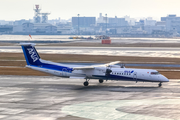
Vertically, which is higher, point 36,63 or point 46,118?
point 36,63

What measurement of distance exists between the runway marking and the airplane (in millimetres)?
10348

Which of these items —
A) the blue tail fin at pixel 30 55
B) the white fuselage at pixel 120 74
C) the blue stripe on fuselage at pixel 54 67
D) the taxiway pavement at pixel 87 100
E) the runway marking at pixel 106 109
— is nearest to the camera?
the runway marking at pixel 106 109

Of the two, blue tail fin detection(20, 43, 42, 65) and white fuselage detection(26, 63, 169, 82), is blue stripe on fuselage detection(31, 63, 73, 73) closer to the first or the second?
white fuselage detection(26, 63, 169, 82)

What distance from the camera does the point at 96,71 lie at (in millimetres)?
47656

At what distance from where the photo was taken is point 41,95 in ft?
131

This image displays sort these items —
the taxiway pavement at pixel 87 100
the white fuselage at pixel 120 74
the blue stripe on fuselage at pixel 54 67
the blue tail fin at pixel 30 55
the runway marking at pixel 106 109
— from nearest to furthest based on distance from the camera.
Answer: the runway marking at pixel 106 109 → the taxiway pavement at pixel 87 100 → the white fuselage at pixel 120 74 → the blue stripe on fuselage at pixel 54 67 → the blue tail fin at pixel 30 55

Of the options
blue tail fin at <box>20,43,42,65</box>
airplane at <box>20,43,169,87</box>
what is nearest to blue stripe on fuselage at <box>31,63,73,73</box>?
airplane at <box>20,43,169,87</box>

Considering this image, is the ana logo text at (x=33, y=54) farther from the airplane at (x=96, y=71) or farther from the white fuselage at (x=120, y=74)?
the white fuselage at (x=120, y=74)

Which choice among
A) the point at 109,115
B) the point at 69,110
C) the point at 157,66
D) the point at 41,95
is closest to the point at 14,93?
the point at 41,95

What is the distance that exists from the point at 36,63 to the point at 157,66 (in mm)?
33708

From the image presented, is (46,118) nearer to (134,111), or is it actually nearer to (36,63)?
(134,111)

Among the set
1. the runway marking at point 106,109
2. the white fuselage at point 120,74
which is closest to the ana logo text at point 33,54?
the white fuselage at point 120,74

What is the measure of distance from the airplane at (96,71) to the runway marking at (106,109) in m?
10.3

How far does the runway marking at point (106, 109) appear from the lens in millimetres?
28814
